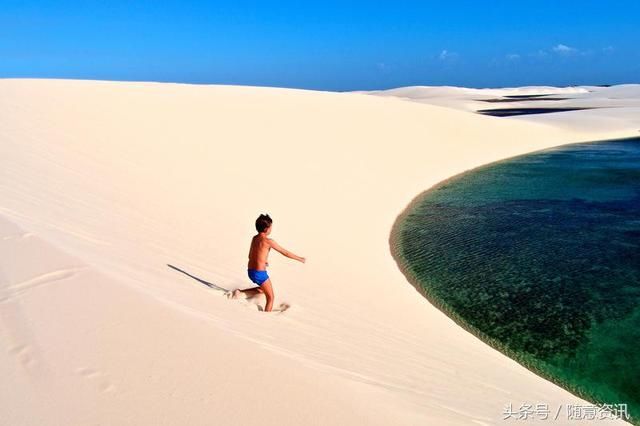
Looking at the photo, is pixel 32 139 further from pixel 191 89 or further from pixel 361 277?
pixel 191 89

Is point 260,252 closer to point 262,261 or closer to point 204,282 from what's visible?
point 262,261

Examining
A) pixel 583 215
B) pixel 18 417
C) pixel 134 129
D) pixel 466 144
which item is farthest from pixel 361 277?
pixel 466 144

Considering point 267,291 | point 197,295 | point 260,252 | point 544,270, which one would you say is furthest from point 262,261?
point 544,270

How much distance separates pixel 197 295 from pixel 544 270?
5882mm

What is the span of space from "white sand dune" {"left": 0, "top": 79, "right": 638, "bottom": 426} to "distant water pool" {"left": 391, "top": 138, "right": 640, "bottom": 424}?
0.52m

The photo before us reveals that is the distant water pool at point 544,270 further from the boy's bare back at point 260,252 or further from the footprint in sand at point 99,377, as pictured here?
the footprint in sand at point 99,377

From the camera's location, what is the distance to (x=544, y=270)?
767 centimetres

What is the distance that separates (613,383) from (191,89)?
21.1 meters

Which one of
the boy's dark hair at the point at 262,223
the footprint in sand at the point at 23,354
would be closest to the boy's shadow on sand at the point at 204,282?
the boy's dark hair at the point at 262,223

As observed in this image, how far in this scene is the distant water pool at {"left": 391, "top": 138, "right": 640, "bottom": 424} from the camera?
5.24 meters

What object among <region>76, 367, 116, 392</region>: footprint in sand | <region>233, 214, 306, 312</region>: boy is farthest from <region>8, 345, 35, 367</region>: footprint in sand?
<region>233, 214, 306, 312</region>: boy

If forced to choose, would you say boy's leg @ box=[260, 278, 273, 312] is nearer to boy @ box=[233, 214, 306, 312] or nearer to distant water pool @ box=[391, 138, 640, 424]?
boy @ box=[233, 214, 306, 312]

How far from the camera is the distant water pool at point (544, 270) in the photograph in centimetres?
524

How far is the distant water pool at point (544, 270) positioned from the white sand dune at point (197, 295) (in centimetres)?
52
